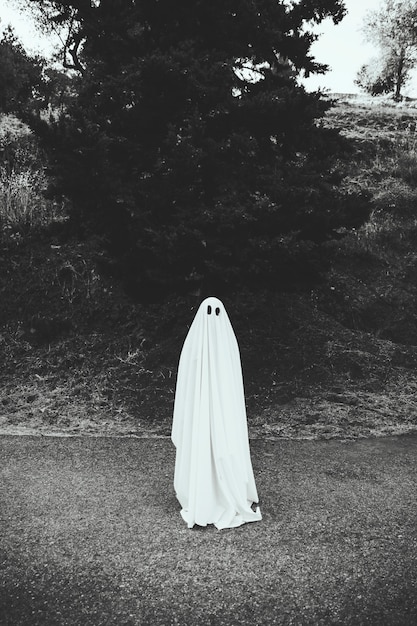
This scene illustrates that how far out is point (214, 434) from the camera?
5023mm

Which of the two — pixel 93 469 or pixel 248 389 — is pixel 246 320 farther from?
pixel 93 469

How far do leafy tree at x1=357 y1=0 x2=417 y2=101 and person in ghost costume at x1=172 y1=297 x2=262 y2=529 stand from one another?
32.5 m

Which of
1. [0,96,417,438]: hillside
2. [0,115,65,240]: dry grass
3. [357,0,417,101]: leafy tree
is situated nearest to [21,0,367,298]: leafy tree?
[0,96,417,438]: hillside

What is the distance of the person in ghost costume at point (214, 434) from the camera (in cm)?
495

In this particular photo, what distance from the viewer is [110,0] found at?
8242 mm

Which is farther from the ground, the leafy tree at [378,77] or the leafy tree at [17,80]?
the leafy tree at [378,77]

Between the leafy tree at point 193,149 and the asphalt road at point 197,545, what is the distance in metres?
3.17

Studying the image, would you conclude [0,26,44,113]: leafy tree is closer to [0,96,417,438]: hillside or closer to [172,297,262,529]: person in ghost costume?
[0,96,417,438]: hillside

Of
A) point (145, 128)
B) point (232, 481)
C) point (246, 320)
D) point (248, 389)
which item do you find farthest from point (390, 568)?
point (145, 128)

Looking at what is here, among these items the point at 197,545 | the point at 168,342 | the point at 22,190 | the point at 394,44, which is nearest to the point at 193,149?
the point at 168,342

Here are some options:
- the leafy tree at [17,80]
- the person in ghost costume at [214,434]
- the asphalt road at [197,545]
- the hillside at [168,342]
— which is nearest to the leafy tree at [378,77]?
the leafy tree at [17,80]

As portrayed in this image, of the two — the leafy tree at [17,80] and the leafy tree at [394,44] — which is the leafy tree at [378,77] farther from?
the leafy tree at [17,80]

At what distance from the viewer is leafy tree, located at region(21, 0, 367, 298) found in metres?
8.16

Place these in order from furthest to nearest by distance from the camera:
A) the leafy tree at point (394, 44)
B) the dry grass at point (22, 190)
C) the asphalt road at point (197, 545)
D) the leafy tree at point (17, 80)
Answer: the leafy tree at point (394, 44) < the leafy tree at point (17, 80) < the dry grass at point (22, 190) < the asphalt road at point (197, 545)
